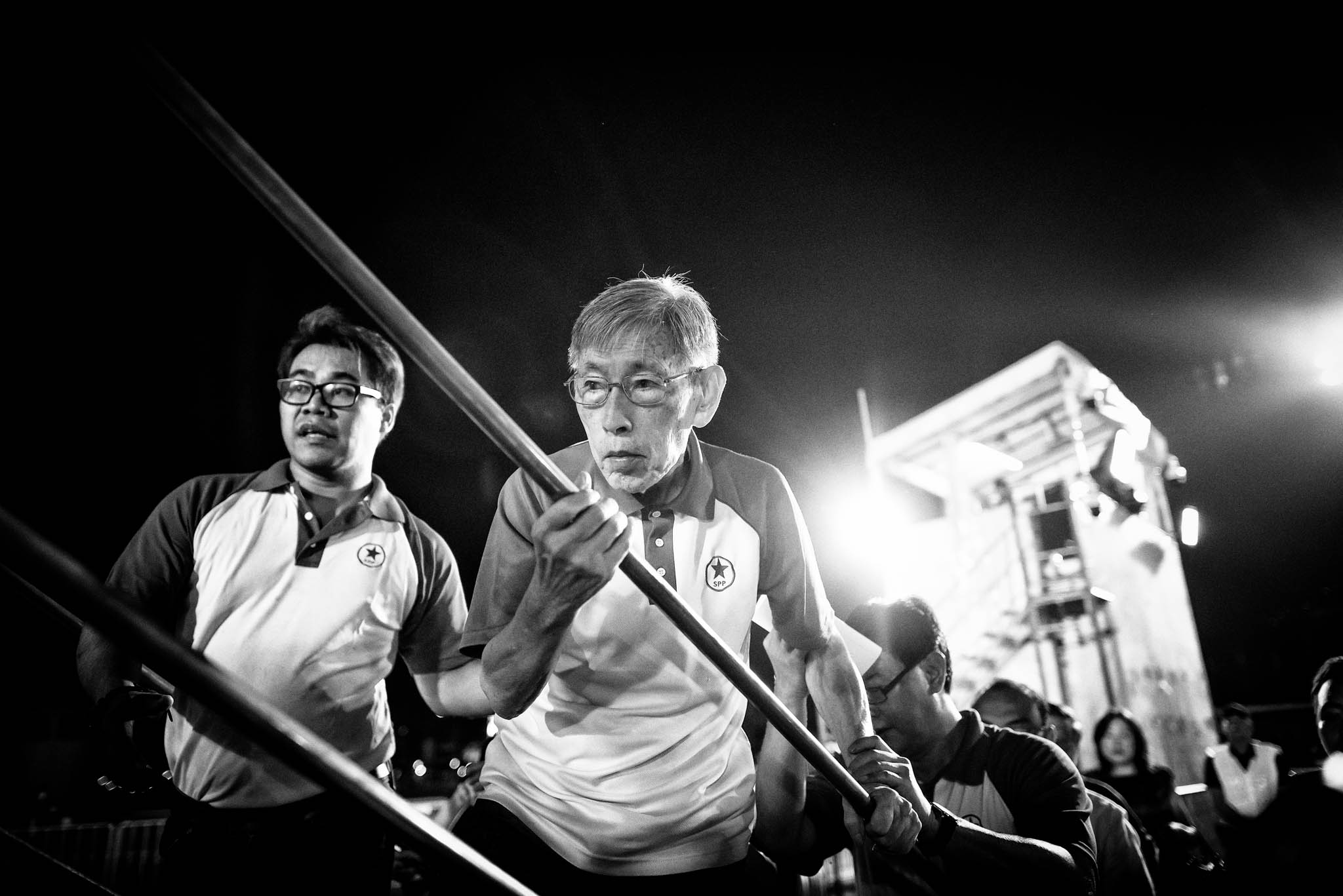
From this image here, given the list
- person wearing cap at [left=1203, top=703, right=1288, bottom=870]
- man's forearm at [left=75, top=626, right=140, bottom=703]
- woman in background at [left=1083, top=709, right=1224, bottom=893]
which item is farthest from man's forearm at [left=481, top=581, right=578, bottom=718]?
person wearing cap at [left=1203, top=703, right=1288, bottom=870]

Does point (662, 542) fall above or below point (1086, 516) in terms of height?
below

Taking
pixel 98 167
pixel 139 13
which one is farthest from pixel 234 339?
pixel 139 13

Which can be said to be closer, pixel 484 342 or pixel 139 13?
pixel 139 13

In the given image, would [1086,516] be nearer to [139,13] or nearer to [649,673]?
[649,673]

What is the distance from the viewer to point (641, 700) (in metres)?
2.20

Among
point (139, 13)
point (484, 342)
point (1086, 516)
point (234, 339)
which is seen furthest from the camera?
point (1086, 516)

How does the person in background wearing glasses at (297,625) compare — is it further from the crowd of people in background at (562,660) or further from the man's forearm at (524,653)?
the man's forearm at (524,653)

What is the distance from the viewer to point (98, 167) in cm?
540

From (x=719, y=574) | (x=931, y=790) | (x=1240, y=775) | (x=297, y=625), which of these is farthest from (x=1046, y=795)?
(x=1240, y=775)

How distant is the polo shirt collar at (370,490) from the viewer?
2.93 metres

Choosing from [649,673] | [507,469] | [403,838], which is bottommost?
[403,838]

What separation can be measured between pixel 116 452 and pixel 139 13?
34.0ft

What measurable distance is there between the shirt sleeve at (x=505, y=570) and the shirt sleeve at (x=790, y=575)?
70 centimetres

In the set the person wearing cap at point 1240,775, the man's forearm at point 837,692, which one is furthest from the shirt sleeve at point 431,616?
the person wearing cap at point 1240,775
